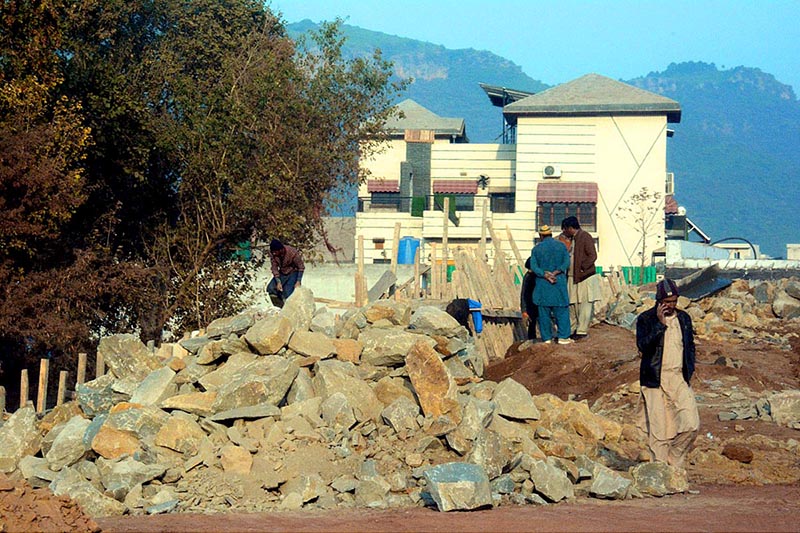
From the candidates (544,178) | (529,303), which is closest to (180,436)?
(529,303)

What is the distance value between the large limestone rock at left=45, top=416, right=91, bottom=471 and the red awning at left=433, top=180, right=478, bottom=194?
37.1 metres

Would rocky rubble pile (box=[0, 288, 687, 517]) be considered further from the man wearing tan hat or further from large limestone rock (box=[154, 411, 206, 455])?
the man wearing tan hat

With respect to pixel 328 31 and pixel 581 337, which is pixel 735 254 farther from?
pixel 581 337

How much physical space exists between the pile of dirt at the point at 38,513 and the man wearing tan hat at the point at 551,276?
28.4 ft

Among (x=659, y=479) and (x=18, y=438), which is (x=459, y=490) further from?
(x=18, y=438)

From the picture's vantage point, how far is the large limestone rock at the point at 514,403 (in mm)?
10273

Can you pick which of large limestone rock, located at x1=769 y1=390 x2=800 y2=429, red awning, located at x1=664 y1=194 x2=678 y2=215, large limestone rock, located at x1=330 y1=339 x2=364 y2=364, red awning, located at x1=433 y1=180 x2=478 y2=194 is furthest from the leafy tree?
red awning, located at x1=664 y1=194 x2=678 y2=215

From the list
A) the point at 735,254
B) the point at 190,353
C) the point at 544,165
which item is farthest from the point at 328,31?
the point at 735,254

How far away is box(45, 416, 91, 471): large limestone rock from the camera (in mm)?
9969

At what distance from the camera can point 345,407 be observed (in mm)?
10062

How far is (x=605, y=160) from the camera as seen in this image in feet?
154

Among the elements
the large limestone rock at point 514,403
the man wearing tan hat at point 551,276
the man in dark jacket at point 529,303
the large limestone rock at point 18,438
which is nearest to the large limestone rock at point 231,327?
the large limestone rock at point 18,438

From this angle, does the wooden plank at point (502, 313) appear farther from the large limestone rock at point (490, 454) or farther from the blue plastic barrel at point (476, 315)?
the large limestone rock at point (490, 454)

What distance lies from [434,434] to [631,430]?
2.40 m
